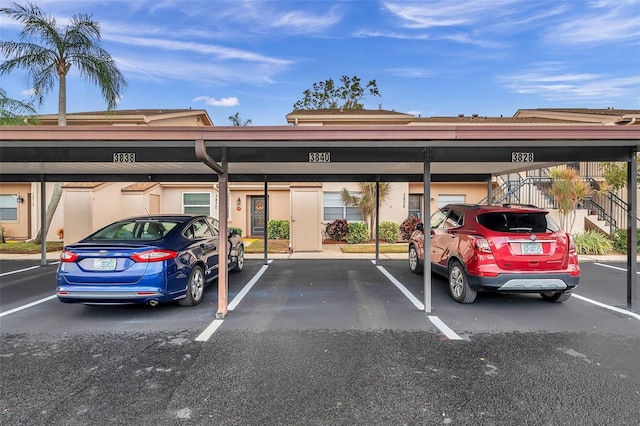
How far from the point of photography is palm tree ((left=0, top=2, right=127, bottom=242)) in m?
12.9

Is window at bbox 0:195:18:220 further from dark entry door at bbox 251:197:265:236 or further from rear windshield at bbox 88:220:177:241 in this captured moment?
rear windshield at bbox 88:220:177:241

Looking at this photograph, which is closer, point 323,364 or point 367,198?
point 323,364

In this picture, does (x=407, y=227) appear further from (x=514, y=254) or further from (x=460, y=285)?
(x=514, y=254)

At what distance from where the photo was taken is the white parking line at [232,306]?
4.66 m

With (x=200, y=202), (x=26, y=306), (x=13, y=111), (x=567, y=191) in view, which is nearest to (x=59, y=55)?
(x=13, y=111)

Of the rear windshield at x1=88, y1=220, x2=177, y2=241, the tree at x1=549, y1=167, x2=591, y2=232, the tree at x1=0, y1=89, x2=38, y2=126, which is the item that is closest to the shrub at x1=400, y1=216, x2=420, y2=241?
the tree at x1=549, y1=167, x2=591, y2=232

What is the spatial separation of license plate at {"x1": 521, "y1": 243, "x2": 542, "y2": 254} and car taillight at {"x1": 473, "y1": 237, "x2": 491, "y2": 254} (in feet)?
1.67

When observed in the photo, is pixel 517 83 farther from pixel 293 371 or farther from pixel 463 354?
pixel 293 371

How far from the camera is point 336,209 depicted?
629 inches

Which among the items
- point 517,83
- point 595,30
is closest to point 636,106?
point 517,83

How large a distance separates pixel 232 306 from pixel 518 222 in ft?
16.0

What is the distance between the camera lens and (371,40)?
21.0 meters

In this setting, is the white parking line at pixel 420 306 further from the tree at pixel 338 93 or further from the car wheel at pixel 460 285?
the tree at pixel 338 93

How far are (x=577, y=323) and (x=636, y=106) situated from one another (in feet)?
68.8
